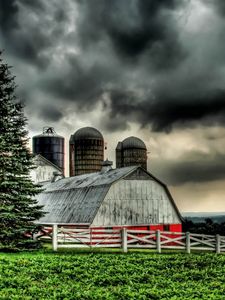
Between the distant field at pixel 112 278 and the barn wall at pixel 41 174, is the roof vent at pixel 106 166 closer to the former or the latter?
the barn wall at pixel 41 174

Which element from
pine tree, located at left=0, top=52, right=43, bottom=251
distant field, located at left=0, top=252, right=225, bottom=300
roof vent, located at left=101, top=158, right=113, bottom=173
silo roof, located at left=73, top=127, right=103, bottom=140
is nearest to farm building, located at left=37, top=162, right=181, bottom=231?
roof vent, located at left=101, top=158, right=113, bottom=173

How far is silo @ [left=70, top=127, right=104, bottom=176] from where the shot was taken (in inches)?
2689

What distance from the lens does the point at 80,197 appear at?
41219 mm

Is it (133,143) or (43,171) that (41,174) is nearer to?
(43,171)

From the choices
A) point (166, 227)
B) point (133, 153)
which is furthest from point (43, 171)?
point (166, 227)

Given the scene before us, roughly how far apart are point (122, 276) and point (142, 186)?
75.7 feet

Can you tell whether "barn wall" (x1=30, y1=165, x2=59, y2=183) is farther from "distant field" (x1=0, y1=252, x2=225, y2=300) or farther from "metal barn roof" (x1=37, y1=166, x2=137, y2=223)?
"distant field" (x1=0, y1=252, x2=225, y2=300)

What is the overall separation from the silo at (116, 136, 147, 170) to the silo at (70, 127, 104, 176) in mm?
4474

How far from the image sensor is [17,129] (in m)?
28.6


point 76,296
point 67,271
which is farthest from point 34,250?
point 76,296

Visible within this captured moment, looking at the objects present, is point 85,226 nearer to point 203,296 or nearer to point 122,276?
point 122,276

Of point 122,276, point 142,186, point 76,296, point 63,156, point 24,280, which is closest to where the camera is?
point 76,296

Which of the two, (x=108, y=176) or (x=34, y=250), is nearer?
(x=34, y=250)

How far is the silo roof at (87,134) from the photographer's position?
69.8 meters
